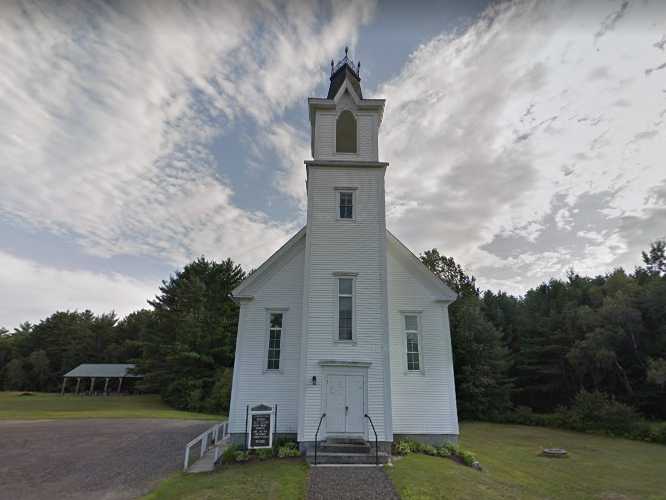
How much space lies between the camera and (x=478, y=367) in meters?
31.0

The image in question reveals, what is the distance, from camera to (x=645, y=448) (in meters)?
18.6

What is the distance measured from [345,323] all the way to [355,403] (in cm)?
269

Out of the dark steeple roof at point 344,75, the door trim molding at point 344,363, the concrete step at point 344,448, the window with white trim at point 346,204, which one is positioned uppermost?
the dark steeple roof at point 344,75

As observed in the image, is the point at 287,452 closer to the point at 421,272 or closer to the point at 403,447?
the point at 403,447

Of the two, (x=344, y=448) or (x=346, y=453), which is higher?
(x=344, y=448)

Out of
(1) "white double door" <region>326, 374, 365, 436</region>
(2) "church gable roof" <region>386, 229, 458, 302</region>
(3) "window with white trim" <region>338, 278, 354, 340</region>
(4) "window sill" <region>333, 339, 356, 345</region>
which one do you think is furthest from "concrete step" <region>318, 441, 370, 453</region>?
(2) "church gable roof" <region>386, 229, 458, 302</region>

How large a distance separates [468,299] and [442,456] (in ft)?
85.4

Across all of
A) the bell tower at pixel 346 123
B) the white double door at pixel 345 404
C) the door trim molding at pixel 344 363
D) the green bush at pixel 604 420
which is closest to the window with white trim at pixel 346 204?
the bell tower at pixel 346 123

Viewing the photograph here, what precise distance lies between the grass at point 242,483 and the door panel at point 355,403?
1989mm

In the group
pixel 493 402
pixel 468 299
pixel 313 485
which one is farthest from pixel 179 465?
pixel 468 299

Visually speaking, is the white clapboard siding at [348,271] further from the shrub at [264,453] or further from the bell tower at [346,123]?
the shrub at [264,453]

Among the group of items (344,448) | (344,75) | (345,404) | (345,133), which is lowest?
(344,448)

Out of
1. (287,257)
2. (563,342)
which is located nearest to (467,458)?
(287,257)

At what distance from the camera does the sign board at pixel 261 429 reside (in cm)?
1133
